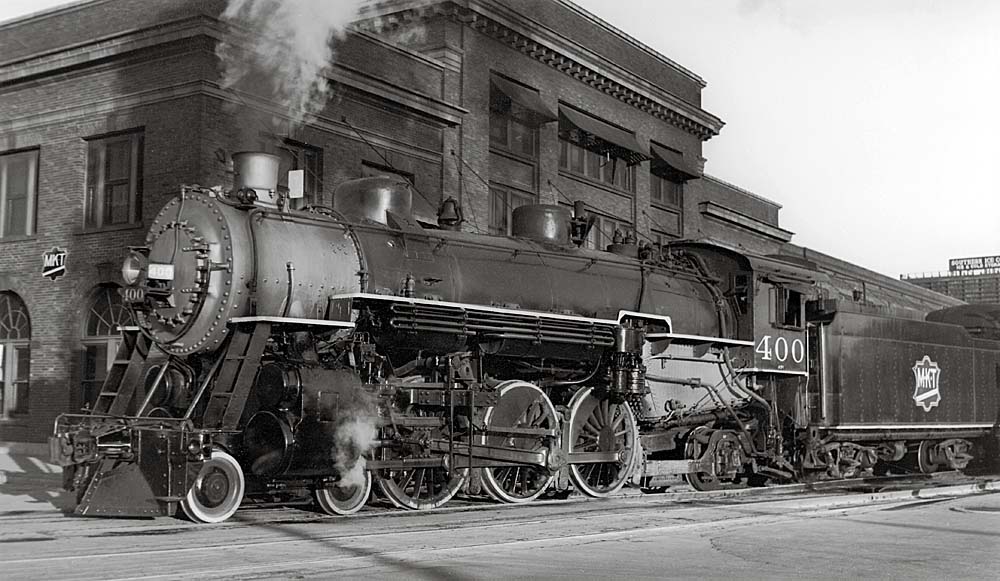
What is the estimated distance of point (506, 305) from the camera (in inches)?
489

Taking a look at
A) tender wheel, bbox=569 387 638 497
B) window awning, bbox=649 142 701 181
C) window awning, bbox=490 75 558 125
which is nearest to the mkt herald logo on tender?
tender wheel, bbox=569 387 638 497

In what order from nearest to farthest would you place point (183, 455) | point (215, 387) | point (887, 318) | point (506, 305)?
point (183, 455) → point (215, 387) → point (506, 305) → point (887, 318)

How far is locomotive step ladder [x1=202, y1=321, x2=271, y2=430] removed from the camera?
1025cm

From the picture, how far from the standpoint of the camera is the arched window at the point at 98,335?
19.3 metres

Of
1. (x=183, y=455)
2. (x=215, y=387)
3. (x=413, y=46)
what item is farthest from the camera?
(x=413, y=46)

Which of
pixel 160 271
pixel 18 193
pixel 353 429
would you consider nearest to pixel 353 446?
pixel 353 429

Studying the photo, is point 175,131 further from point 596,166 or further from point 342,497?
point 596,166

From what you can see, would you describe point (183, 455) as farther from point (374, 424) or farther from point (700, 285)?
point (700, 285)

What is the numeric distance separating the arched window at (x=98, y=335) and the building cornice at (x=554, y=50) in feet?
28.7

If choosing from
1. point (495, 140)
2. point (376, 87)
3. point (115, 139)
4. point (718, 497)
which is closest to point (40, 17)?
point (115, 139)

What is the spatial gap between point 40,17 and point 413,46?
26.0 feet

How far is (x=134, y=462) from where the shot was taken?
1005cm

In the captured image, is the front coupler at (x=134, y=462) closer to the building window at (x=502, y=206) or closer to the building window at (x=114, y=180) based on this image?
the building window at (x=114, y=180)

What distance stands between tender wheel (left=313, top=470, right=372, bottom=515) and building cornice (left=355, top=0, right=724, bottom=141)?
1540 centimetres
